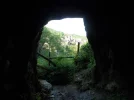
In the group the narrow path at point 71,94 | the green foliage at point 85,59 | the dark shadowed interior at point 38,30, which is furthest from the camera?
the green foliage at point 85,59

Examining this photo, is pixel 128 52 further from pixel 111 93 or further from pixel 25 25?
pixel 25 25

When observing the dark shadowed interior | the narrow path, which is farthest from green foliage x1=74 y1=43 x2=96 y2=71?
the dark shadowed interior

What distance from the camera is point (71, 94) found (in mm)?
14586

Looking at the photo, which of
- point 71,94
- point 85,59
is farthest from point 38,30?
point 85,59

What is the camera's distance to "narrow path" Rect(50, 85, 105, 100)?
1320 centimetres

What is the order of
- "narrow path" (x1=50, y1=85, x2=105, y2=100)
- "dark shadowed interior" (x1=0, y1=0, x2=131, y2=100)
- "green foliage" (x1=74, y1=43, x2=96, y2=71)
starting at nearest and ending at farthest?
1. "dark shadowed interior" (x1=0, y1=0, x2=131, y2=100)
2. "narrow path" (x1=50, y1=85, x2=105, y2=100)
3. "green foliage" (x1=74, y1=43, x2=96, y2=71)

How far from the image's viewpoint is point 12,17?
31.1 ft

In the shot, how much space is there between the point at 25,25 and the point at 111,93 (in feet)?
18.0

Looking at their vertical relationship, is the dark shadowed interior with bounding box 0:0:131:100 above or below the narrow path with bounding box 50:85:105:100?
above

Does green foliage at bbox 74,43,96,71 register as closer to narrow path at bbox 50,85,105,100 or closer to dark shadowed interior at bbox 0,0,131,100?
narrow path at bbox 50,85,105,100

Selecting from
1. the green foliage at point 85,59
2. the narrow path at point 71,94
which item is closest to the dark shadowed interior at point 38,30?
the narrow path at point 71,94

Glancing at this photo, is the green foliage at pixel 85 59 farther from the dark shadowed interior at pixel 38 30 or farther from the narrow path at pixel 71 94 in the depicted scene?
the dark shadowed interior at pixel 38 30

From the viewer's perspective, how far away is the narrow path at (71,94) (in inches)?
520

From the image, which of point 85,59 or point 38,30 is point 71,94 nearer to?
point 38,30
